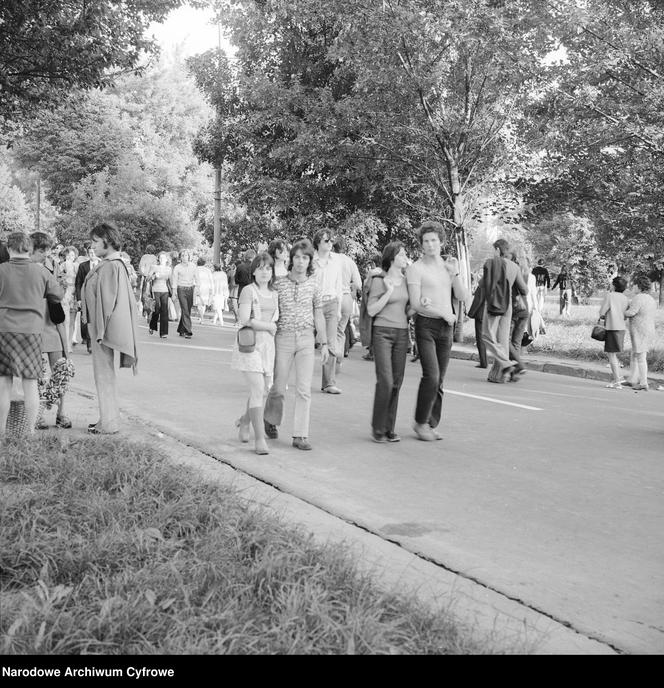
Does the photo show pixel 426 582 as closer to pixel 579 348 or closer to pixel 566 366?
pixel 566 366

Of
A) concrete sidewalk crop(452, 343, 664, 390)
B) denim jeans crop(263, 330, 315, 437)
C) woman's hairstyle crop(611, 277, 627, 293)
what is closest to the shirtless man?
denim jeans crop(263, 330, 315, 437)

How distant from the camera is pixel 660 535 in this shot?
5.29m

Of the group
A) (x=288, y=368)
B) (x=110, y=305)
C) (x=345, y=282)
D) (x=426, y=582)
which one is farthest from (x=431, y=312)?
(x=426, y=582)

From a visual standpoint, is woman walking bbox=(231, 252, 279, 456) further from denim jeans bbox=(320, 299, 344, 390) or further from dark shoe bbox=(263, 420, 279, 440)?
denim jeans bbox=(320, 299, 344, 390)

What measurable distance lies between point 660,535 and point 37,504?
3.57 metres

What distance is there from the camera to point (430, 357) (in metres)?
7.96

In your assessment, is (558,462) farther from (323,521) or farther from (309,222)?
(309,222)

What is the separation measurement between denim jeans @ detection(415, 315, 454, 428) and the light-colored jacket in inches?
99.9

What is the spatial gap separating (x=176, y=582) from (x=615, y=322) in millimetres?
10331

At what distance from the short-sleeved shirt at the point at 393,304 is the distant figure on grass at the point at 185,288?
11.4 metres

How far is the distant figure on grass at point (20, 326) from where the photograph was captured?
22.2ft

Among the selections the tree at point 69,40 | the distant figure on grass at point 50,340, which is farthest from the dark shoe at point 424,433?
the tree at point 69,40

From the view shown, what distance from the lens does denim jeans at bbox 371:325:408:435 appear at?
778 cm

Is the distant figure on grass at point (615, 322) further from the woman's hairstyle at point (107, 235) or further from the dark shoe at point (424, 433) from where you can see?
the woman's hairstyle at point (107, 235)
